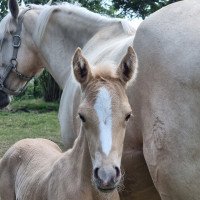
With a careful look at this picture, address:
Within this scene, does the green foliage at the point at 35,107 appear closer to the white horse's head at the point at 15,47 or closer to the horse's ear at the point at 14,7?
the white horse's head at the point at 15,47

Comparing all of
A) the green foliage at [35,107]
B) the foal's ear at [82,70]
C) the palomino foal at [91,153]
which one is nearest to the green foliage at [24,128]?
the green foliage at [35,107]

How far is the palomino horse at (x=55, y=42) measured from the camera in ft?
14.3

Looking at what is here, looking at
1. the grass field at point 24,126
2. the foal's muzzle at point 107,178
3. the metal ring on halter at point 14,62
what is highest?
the foal's muzzle at point 107,178

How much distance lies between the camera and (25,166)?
13.8 ft

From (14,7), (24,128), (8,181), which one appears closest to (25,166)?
(8,181)

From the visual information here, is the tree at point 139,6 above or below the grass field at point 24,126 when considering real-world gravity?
above

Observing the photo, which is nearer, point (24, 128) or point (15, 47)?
point (15, 47)

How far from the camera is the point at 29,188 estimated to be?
387 cm

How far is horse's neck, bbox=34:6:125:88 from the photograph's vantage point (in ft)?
15.7

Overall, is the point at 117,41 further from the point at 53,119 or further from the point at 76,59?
the point at 53,119

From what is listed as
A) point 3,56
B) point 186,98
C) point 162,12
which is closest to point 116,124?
point 186,98

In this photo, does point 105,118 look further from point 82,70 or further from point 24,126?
point 24,126

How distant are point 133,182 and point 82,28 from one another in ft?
5.90

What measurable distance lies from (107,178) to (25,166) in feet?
5.86
